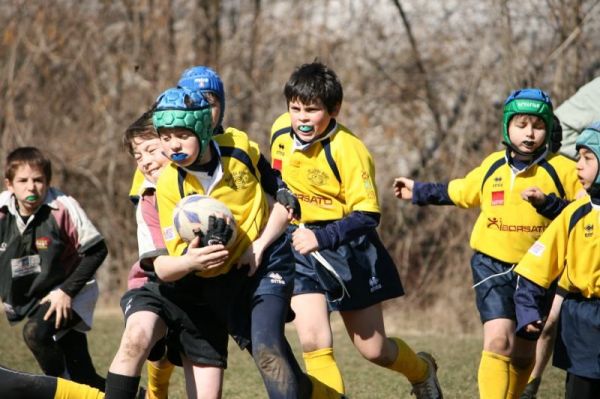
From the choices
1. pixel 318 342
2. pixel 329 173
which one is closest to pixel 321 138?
pixel 329 173

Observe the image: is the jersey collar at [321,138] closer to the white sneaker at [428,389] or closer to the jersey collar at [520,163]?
the jersey collar at [520,163]

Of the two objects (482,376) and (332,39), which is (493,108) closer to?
(332,39)

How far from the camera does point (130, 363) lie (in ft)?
15.2

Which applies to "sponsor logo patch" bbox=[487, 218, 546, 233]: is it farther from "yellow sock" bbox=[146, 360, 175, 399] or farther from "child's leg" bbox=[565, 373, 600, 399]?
"yellow sock" bbox=[146, 360, 175, 399]

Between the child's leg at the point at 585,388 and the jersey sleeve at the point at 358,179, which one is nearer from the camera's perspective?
the child's leg at the point at 585,388

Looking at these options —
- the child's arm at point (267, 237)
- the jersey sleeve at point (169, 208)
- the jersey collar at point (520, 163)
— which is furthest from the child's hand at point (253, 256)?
the jersey collar at point (520, 163)

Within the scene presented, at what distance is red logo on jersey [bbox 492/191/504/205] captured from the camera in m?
5.83

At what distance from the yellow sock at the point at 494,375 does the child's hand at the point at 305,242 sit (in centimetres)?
120

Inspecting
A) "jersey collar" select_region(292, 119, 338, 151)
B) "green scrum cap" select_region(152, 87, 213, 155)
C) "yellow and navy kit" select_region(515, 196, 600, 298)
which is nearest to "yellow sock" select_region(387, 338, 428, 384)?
"jersey collar" select_region(292, 119, 338, 151)

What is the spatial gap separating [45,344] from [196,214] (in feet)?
6.95

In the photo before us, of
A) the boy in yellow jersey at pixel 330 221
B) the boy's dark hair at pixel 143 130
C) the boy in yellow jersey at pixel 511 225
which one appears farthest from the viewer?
the boy in yellow jersey at pixel 511 225

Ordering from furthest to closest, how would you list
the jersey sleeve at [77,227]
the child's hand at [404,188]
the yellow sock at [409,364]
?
the jersey sleeve at [77,227] < the child's hand at [404,188] < the yellow sock at [409,364]

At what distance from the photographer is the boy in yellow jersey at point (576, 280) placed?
15.2ft

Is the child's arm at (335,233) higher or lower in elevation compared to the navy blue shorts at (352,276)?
higher
